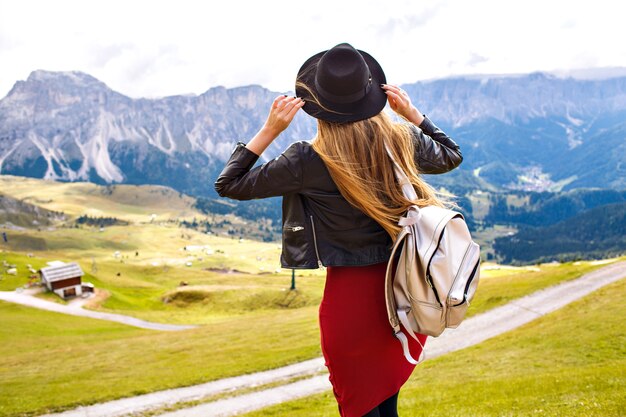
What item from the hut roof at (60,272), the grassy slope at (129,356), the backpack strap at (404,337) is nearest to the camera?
the backpack strap at (404,337)

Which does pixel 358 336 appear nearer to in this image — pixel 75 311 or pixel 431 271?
pixel 431 271

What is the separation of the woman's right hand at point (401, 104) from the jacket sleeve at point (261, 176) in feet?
4.38

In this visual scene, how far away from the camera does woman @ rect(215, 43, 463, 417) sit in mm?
4738

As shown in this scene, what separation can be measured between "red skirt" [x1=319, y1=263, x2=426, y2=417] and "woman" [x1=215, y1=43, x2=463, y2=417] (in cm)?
1

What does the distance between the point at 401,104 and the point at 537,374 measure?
20833mm

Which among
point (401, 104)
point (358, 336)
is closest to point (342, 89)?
point (401, 104)

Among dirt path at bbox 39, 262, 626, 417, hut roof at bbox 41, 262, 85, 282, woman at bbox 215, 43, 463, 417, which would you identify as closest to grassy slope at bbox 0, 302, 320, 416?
dirt path at bbox 39, 262, 626, 417

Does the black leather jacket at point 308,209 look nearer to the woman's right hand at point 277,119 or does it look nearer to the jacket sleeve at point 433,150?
the woman's right hand at point 277,119

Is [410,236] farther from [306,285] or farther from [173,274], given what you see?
[173,274]

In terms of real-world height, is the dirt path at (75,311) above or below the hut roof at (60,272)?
below

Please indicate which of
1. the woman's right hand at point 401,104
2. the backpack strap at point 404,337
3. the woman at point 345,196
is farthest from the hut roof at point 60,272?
the backpack strap at point 404,337

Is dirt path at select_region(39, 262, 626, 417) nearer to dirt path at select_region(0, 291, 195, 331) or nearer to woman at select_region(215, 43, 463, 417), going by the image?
woman at select_region(215, 43, 463, 417)

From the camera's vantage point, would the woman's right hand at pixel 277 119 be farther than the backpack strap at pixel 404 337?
Yes

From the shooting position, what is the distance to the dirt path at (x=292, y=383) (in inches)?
1043
